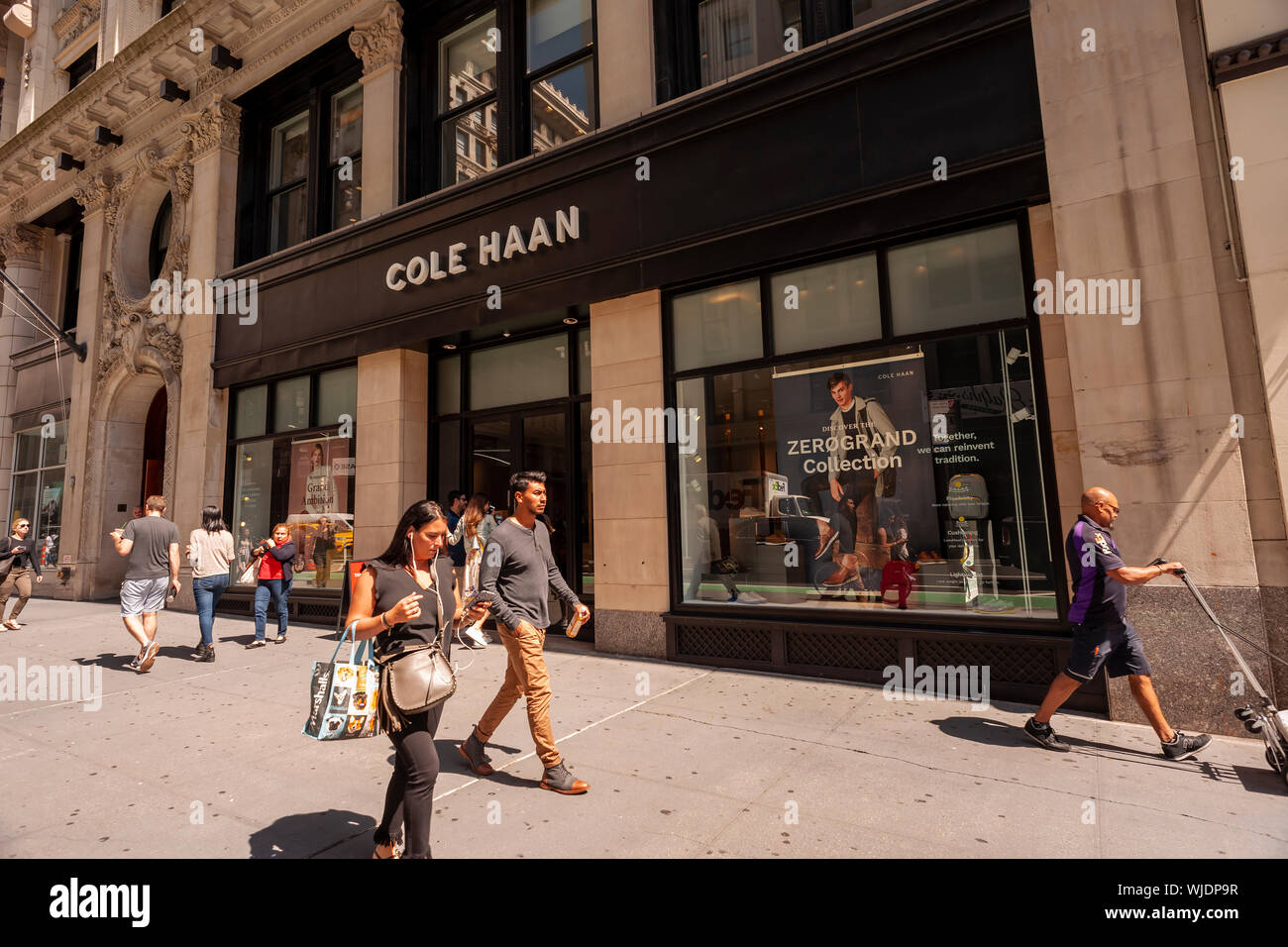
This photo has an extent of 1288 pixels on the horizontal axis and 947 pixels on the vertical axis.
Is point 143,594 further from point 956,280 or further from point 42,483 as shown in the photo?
point 42,483

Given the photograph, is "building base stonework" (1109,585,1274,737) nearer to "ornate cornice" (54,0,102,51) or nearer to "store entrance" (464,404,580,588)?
"store entrance" (464,404,580,588)

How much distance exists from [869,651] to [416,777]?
4.85 metres

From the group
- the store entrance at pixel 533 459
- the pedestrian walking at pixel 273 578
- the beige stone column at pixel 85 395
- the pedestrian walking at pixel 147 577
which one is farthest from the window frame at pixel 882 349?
the beige stone column at pixel 85 395

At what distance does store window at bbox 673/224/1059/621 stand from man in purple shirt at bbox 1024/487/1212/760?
116 cm

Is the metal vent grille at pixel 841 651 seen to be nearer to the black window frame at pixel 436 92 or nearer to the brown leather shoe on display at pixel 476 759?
the brown leather shoe on display at pixel 476 759

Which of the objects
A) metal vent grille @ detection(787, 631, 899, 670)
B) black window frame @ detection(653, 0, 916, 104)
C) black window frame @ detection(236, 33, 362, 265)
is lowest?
metal vent grille @ detection(787, 631, 899, 670)

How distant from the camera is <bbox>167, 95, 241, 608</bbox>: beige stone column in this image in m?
12.8

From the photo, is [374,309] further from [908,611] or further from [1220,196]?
[1220,196]

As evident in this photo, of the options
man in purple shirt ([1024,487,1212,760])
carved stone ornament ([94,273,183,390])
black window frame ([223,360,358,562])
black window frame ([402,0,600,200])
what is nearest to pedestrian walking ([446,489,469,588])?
black window frame ([223,360,358,562])

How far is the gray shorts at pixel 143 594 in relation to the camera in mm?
7711

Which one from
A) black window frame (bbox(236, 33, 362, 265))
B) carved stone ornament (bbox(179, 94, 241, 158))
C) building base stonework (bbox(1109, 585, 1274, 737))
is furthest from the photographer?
carved stone ornament (bbox(179, 94, 241, 158))

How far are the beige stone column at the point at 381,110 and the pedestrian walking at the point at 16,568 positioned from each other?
25.5 feet

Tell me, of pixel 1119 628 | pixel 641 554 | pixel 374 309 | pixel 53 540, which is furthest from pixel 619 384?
pixel 53 540

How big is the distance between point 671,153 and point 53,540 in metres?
18.7
